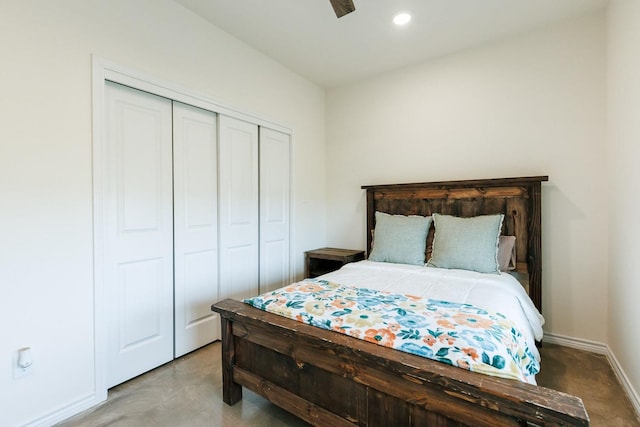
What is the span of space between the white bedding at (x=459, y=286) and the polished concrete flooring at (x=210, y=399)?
0.40 metres

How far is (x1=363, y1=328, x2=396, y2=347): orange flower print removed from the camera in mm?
1259

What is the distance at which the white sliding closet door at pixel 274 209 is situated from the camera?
3.07 m

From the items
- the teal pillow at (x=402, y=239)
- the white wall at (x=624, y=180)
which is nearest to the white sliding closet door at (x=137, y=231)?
the teal pillow at (x=402, y=239)

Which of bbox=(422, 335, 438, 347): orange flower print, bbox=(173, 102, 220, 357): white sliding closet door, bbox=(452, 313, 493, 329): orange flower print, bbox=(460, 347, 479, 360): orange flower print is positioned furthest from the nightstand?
bbox=(460, 347, 479, 360): orange flower print

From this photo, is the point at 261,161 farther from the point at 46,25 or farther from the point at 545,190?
the point at 545,190

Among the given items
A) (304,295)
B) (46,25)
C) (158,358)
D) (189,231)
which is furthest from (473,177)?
(46,25)

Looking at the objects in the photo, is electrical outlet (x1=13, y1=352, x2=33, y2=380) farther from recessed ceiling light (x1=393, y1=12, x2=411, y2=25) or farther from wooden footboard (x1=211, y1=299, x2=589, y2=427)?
recessed ceiling light (x1=393, y1=12, x2=411, y2=25)

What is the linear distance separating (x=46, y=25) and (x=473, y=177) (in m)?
3.32

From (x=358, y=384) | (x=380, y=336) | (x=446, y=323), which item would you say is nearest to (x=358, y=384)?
(x=358, y=384)

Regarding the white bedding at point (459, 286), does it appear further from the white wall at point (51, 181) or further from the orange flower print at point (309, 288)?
the white wall at point (51, 181)

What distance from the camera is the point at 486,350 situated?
3.67 ft

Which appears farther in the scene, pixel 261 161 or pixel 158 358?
pixel 261 161

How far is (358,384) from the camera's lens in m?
1.29

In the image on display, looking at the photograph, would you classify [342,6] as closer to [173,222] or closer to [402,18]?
[402,18]
